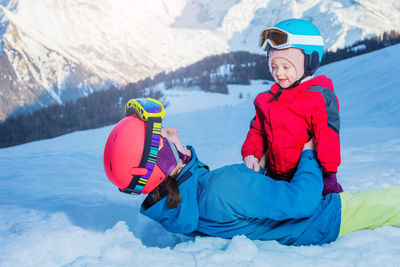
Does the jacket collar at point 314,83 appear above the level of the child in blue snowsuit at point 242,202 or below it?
above

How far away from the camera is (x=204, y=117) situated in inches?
461

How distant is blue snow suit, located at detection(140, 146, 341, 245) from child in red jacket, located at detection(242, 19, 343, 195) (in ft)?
0.54

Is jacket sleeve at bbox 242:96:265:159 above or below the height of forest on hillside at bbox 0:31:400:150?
above

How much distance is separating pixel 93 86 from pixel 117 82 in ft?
45.9

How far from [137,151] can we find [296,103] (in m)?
1.17

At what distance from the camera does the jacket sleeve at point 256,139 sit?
7.92ft

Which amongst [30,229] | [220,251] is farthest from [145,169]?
[30,229]

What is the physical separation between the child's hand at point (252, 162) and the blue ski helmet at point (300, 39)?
750 mm

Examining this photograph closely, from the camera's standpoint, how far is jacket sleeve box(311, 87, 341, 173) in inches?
76.7

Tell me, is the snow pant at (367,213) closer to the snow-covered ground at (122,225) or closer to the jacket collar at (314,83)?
the snow-covered ground at (122,225)

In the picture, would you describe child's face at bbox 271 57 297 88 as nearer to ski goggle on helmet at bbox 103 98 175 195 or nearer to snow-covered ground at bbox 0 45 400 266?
ski goggle on helmet at bbox 103 98 175 195

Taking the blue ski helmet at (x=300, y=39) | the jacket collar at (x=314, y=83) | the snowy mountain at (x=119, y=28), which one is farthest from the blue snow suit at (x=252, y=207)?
the snowy mountain at (x=119, y=28)

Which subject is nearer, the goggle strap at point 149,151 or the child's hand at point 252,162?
the goggle strap at point 149,151

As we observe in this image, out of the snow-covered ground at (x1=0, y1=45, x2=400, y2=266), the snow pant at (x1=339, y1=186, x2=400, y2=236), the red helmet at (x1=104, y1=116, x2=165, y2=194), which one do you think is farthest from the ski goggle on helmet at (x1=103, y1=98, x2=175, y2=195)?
the snow pant at (x1=339, y1=186, x2=400, y2=236)
